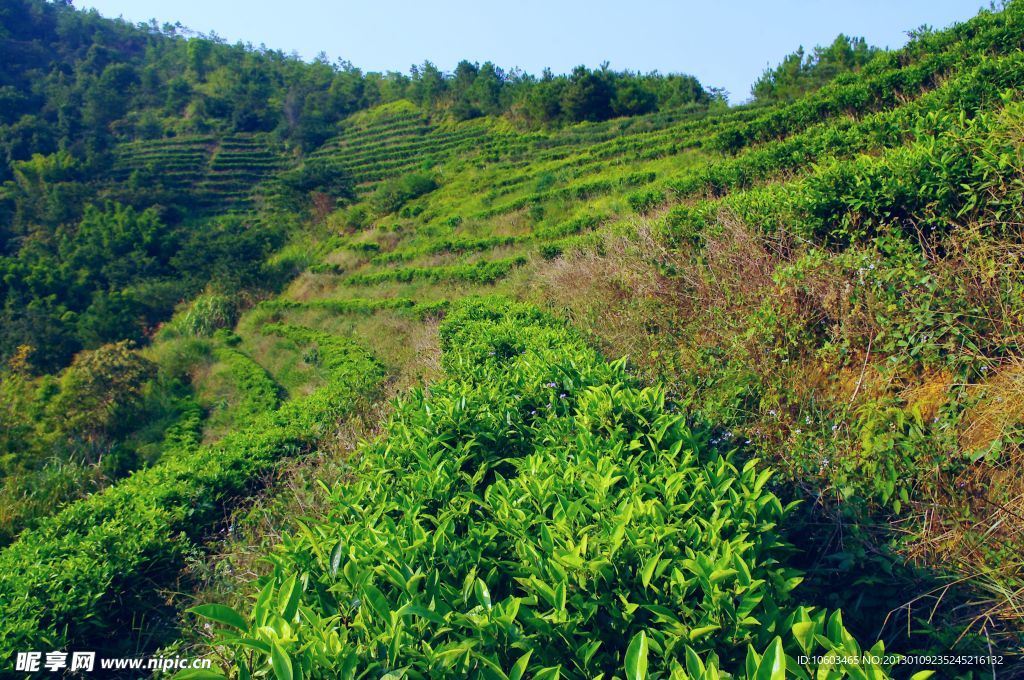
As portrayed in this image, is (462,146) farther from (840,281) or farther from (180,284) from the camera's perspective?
(840,281)

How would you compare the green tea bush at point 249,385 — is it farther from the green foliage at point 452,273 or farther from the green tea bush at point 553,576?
the green tea bush at point 553,576

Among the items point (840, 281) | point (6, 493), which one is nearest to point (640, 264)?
point (840, 281)

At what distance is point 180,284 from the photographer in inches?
1224

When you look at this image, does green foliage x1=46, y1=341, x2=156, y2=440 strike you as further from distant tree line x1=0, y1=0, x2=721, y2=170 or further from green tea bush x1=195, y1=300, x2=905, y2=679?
distant tree line x1=0, y1=0, x2=721, y2=170

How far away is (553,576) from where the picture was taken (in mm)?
2010

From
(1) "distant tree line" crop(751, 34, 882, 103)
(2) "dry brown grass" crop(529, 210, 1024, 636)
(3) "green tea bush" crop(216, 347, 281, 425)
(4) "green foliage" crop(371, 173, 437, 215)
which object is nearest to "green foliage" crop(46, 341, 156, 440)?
(3) "green tea bush" crop(216, 347, 281, 425)

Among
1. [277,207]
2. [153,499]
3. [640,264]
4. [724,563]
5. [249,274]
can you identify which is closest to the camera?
[724,563]

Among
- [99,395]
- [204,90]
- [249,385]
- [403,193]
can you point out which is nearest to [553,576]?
[249,385]

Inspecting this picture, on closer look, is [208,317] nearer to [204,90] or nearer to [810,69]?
[810,69]

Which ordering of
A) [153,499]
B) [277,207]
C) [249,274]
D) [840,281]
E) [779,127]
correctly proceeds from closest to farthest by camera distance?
[840,281] → [153,499] → [779,127] → [249,274] → [277,207]

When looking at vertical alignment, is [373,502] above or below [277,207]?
below

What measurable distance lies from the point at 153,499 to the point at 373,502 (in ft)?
15.5

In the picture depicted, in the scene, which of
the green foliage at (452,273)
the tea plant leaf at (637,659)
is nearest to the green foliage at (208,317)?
the green foliage at (452,273)

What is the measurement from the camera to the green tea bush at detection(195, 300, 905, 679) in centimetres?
167
